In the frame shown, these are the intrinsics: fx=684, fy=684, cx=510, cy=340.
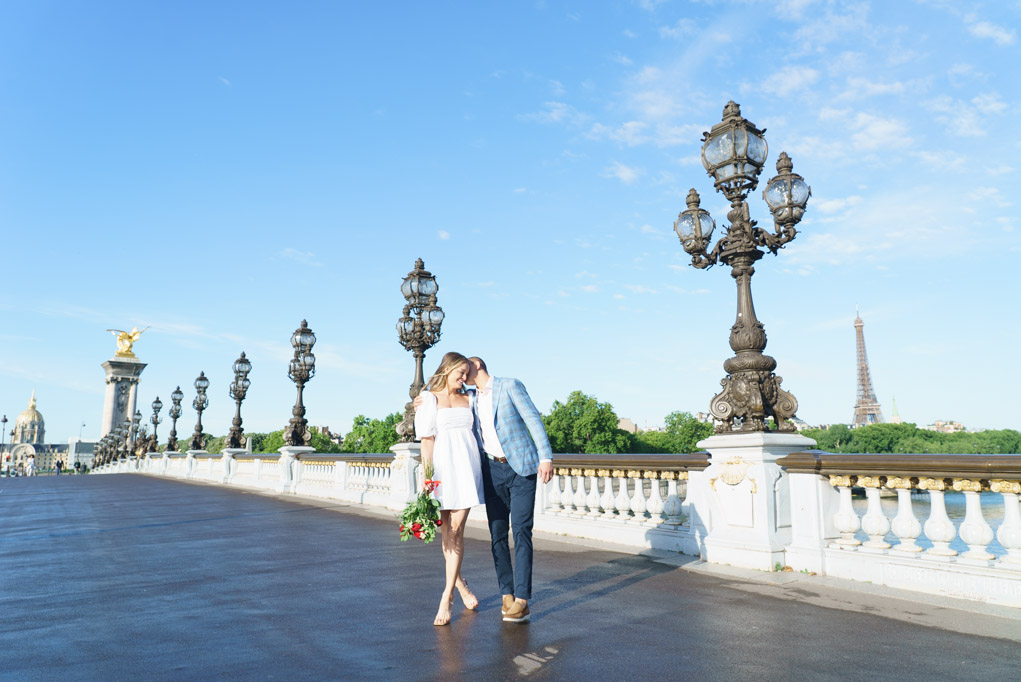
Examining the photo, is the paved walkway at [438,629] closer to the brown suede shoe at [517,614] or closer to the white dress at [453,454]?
the brown suede shoe at [517,614]

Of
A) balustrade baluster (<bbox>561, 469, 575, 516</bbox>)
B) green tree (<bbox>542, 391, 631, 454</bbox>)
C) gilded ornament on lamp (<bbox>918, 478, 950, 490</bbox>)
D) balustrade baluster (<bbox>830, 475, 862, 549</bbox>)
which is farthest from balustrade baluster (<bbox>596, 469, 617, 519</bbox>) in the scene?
green tree (<bbox>542, 391, 631, 454</bbox>)

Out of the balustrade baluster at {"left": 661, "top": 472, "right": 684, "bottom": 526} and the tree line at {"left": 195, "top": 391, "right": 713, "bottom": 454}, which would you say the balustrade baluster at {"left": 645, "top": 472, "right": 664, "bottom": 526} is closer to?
the balustrade baluster at {"left": 661, "top": 472, "right": 684, "bottom": 526}

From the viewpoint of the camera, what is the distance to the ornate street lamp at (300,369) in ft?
71.7

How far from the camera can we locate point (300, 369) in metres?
21.8

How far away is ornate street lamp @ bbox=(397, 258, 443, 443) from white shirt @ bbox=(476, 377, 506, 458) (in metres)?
10.6

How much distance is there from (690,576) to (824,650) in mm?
2752

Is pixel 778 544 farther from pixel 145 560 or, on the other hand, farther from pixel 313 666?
pixel 145 560

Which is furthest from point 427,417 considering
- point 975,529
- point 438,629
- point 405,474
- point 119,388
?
point 119,388

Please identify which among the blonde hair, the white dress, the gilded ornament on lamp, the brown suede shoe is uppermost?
the blonde hair

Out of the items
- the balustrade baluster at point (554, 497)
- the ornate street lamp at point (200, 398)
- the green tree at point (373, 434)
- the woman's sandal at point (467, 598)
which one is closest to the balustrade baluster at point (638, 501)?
the balustrade baluster at point (554, 497)

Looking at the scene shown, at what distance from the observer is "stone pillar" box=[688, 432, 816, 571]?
25.0ft

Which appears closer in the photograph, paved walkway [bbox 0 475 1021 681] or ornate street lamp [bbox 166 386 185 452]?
paved walkway [bbox 0 475 1021 681]

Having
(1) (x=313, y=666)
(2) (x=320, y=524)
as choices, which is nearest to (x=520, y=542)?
(1) (x=313, y=666)

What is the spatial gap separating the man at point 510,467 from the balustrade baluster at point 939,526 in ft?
12.2
